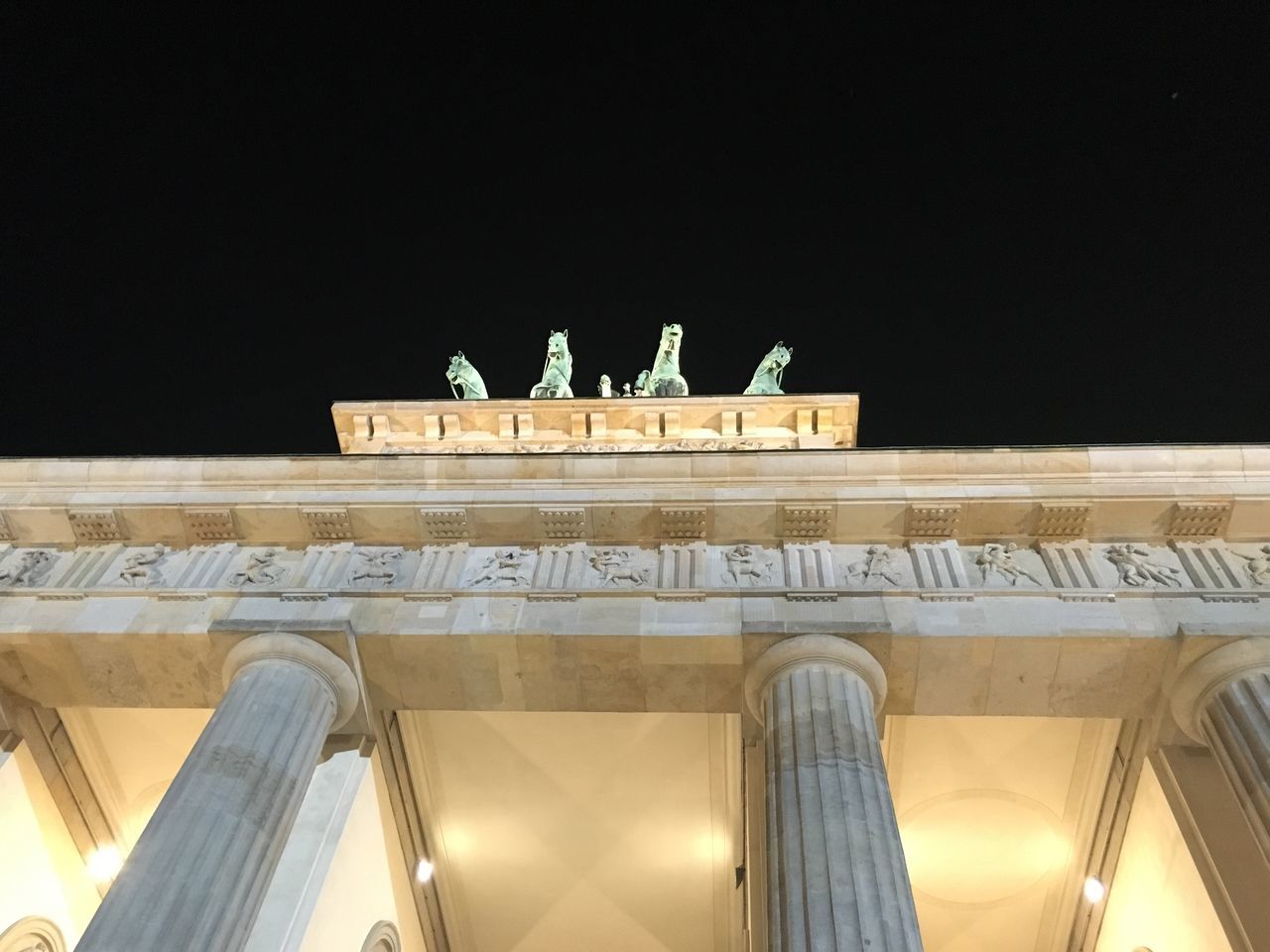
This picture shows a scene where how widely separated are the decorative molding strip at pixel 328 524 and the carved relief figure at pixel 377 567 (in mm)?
372

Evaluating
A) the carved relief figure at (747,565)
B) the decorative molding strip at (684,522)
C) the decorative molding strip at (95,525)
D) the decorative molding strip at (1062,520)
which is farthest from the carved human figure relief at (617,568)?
the decorative molding strip at (95,525)

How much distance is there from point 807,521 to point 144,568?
930 centimetres

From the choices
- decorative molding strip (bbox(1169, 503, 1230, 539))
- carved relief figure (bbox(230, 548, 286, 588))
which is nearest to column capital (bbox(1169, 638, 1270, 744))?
decorative molding strip (bbox(1169, 503, 1230, 539))

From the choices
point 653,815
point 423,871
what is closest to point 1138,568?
point 653,815

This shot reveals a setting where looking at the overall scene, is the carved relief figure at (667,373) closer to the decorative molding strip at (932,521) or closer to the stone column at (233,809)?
the decorative molding strip at (932,521)

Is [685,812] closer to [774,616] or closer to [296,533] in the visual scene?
[774,616]

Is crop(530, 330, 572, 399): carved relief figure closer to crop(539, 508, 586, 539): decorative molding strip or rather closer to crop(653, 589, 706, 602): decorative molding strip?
crop(539, 508, 586, 539): decorative molding strip

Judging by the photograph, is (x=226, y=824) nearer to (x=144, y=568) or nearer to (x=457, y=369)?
(x=144, y=568)

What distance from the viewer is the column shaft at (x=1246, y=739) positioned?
31.8 ft

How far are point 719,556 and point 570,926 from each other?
7339 mm

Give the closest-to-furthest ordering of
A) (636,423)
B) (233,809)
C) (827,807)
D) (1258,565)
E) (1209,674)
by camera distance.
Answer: (827,807), (233,809), (1209,674), (1258,565), (636,423)

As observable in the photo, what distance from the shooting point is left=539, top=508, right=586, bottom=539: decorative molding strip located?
522 inches

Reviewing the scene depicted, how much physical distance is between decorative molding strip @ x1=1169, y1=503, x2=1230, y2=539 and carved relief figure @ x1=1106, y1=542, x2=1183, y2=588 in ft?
2.07

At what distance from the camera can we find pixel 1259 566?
12.3 meters
